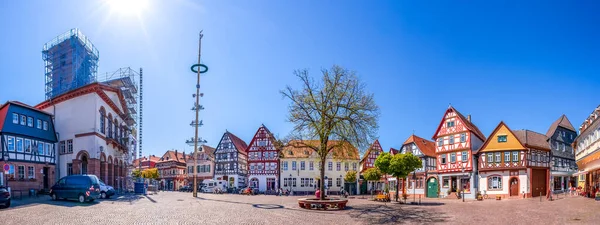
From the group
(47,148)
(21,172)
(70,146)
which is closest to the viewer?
(21,172)

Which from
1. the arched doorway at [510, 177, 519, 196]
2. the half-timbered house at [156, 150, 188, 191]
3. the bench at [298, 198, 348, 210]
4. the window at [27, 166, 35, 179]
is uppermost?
the window at [27, 166, 35, 179]

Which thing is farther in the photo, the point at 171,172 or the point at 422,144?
the point at 171,172

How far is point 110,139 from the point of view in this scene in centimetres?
4519

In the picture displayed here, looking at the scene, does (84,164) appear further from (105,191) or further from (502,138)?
(502,138)

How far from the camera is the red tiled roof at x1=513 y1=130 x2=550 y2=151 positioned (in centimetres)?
4510

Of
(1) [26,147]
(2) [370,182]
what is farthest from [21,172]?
(2) [370,182]

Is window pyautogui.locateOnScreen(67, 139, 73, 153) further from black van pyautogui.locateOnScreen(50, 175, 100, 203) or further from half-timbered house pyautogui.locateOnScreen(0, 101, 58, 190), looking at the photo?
black van pyautogui.locateOnScreen(50, 175, 100, 203)

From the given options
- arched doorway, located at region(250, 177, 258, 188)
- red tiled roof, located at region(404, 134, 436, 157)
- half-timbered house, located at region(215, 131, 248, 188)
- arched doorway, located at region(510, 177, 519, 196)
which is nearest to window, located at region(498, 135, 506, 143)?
arched doorway, located at region(510, 177, 519, 196)

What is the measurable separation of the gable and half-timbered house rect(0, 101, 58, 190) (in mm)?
47188

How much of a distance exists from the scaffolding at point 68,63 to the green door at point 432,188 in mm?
48561

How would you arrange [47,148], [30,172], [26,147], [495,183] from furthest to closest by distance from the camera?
[495,183] < [47,148] < [30,172] < [26,147]

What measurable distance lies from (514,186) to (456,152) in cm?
770

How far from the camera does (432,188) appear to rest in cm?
5238

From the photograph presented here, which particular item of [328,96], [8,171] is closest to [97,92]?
[8,171]
